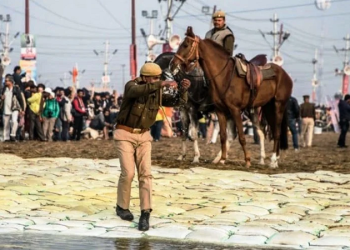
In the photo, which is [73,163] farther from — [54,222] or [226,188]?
[54,222]

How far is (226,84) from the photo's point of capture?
18.2 meters

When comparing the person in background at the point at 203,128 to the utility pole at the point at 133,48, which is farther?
the utility pole at the point at 133,48

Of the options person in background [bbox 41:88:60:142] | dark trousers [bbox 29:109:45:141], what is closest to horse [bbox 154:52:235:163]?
person in background [bbox 41:88:60:142]

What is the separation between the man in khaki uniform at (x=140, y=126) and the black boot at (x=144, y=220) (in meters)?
0.01

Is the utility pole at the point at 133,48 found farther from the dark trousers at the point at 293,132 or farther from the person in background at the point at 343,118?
the dark trousers at the point at 293,132

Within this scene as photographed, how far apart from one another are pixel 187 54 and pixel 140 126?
6.74m

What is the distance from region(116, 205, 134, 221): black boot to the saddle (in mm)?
7691

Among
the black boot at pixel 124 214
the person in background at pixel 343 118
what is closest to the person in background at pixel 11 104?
the person in background at pixel 343 118

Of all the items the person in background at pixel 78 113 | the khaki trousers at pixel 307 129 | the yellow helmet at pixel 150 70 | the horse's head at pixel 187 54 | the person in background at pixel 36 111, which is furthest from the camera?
the khaki trousers at pixel 307 129

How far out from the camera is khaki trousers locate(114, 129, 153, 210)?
35.3ft

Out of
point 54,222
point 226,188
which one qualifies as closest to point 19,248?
point 54,222

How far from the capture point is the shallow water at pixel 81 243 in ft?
29.5

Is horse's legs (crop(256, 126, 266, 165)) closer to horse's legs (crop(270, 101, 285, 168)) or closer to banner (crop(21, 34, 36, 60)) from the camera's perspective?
horse's legs (crop(270, 101, 285, 168))

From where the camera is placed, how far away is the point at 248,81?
18.5 m
